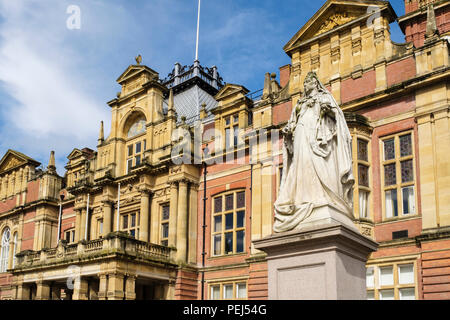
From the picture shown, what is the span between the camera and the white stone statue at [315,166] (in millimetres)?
9008

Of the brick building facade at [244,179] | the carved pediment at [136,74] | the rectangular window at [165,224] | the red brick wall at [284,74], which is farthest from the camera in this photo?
the carved pediment at [136,74]

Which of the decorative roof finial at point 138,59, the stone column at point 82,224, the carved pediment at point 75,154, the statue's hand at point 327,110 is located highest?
the decorative roof finial at point 138,59

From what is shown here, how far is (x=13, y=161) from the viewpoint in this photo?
145ft

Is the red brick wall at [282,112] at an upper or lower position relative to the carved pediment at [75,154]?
lower

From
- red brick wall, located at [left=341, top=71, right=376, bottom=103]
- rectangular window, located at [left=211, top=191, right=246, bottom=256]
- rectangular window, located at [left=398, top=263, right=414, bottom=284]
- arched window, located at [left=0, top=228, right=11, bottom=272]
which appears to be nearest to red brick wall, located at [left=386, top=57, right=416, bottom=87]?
red brick wall, located at [left=341, top=71, right=376, bottom=103]

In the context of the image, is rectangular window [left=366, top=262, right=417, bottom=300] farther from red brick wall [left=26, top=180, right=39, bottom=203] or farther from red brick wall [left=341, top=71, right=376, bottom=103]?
red brick wall [left=26, top=180, right=39, bottom=203]

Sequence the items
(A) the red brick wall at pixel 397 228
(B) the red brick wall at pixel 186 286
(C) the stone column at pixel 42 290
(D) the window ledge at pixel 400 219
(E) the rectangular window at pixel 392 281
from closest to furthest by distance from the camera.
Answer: (E) the rectangular window at pixel 392 281 < (A) the red brick wall at pixel 397 228 < (D) the window ledge at pixel 400 219 < (B) the red brick wall at pixel 186 286 < (C) the stone column at pixel 42 290

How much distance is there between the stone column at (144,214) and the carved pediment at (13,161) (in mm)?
14702

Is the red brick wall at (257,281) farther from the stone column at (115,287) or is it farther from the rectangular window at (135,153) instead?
A: the rectangular window at (135,153)

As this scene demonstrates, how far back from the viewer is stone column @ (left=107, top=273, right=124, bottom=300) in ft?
84.5

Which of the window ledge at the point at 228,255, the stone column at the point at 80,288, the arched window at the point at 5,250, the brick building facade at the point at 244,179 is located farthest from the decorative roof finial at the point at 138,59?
the arched window at the point at 5,250

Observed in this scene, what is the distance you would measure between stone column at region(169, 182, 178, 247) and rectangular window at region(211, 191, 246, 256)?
2.04 m
